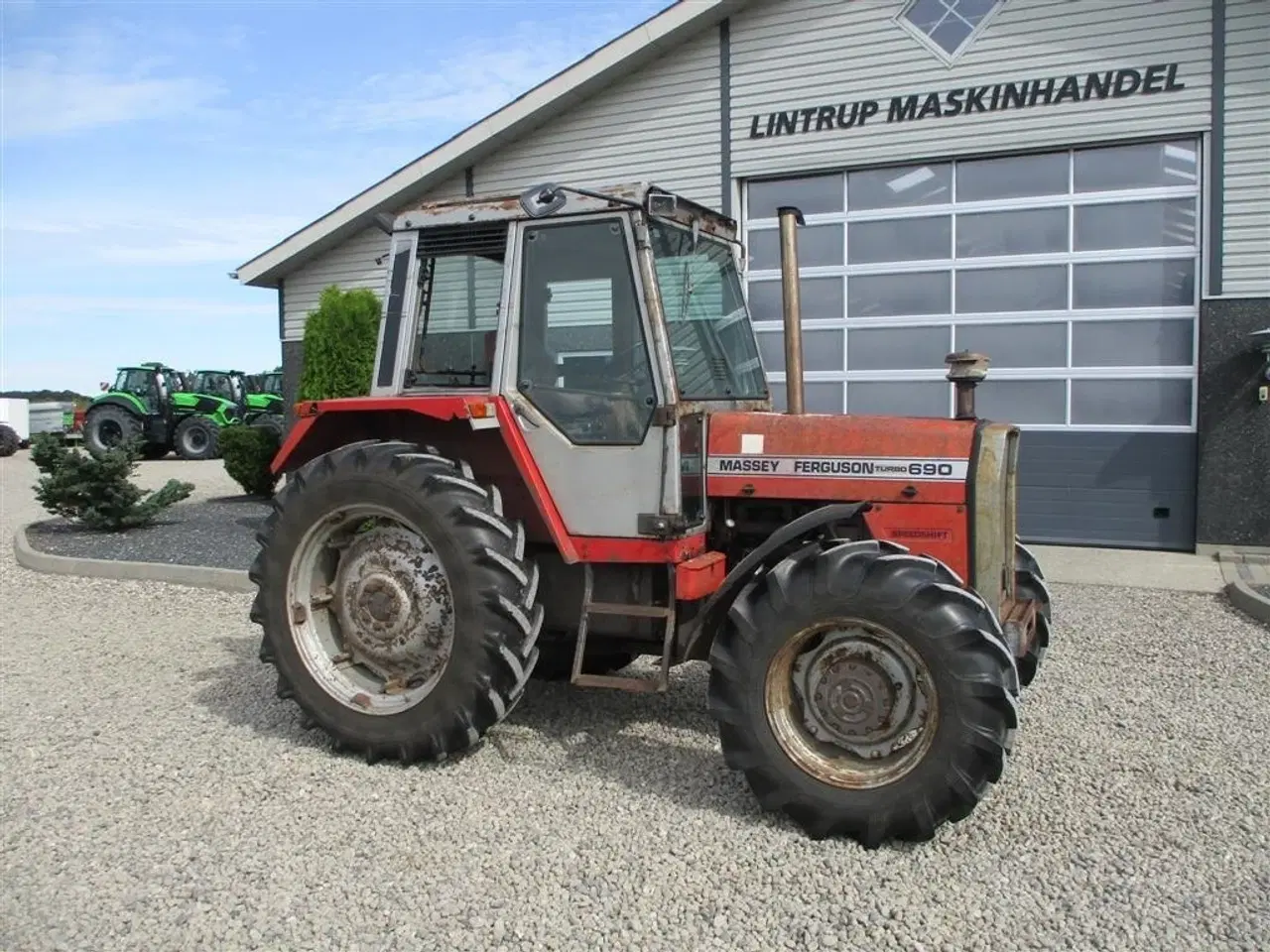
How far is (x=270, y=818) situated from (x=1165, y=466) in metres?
8.49

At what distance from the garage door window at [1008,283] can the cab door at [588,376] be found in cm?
640

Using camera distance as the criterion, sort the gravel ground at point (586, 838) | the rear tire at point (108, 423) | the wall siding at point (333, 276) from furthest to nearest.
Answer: the rear tire at point (108, 423), the wall siding at point (333, 276), the gravel ground at point (586, 838)

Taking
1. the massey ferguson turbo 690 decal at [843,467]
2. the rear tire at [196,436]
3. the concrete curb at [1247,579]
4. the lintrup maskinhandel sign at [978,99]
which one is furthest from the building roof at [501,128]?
the rear tire at [196,436]

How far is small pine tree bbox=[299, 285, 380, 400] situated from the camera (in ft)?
37.9

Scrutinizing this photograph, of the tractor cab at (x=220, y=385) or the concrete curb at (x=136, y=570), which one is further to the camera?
the tractor cab at (x=220, y=385)

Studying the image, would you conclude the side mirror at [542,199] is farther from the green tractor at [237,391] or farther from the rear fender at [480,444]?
the green tractor at [237,391]

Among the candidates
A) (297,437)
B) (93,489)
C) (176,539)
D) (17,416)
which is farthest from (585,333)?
(17,416)

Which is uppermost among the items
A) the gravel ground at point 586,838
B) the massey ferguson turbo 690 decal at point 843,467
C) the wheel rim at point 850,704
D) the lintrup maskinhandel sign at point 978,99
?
the lintrup maskinhandel sign at point 978,99

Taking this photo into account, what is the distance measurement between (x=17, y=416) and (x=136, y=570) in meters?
24.2

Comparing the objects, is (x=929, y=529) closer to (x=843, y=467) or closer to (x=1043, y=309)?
(x=843, y=467)

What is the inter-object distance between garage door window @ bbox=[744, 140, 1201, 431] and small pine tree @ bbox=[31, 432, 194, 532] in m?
6.60

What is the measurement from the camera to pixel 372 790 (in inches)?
164

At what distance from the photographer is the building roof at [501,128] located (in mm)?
10727

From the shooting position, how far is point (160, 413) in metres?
23.9
